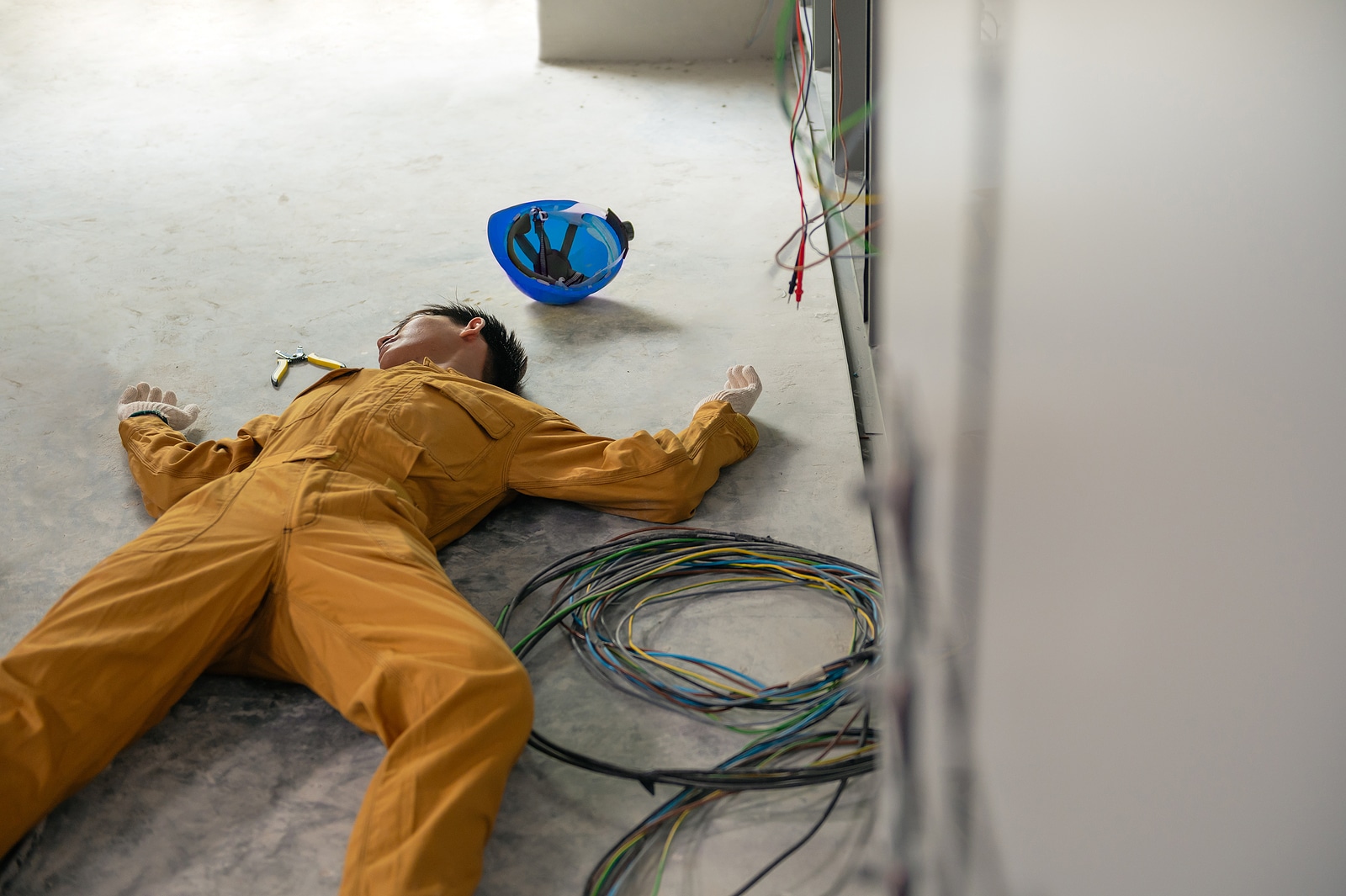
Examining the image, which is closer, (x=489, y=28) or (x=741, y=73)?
(x=741, y=73)

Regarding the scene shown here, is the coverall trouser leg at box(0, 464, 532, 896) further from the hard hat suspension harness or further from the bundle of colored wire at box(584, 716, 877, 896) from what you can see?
the hard hat suspension harness

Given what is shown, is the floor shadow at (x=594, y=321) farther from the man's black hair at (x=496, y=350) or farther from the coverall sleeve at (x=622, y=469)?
the coverall sleeve at (x=622, y=469)

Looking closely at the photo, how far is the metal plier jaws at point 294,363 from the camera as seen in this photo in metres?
2.30

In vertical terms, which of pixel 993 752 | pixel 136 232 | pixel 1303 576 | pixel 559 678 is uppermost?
pixel 1303 576

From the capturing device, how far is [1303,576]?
24 centimetres

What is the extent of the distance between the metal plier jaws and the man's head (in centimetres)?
27

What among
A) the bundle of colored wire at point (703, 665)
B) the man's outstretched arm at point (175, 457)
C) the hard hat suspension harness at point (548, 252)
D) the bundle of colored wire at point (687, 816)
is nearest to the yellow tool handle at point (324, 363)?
the man's outstretched arm at point (175, 457)

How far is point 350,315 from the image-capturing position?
8.52 feet

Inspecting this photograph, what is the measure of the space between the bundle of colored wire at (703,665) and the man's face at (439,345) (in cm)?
56

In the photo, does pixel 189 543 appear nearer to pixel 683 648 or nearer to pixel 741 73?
pixel 683 648

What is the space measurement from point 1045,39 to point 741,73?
15.0ft

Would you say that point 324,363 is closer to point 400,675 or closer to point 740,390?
point 740,390

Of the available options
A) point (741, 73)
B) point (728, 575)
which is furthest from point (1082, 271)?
point (741, 73)

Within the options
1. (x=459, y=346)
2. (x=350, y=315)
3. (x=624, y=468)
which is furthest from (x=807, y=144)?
(x=624, y=468)
